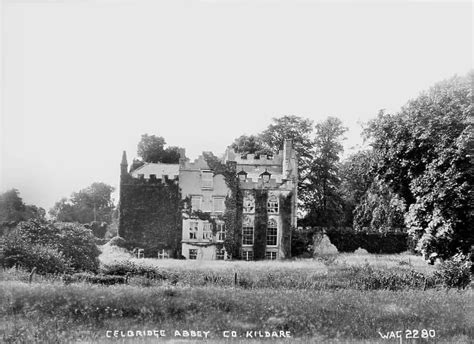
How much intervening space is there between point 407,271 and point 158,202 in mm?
6899

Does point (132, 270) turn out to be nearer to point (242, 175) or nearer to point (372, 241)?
point (242, 175)

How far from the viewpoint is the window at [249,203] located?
1738cm

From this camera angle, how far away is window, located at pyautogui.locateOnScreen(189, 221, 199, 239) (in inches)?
528

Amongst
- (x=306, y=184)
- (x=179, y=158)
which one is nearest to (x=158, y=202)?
(x=179, y=158)

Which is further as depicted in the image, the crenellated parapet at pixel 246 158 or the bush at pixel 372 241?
the bush at pixel 372 241

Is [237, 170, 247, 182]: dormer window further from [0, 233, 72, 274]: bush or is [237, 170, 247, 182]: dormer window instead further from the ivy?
[0, 233, 72, 274]: bush

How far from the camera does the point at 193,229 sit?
45.3 ft

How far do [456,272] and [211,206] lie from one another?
288 inches

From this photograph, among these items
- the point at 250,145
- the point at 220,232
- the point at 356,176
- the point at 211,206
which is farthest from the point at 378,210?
the point at 250,145

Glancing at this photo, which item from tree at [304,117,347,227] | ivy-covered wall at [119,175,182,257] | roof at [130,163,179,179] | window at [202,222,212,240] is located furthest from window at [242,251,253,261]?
roof at [130,163,179,179]

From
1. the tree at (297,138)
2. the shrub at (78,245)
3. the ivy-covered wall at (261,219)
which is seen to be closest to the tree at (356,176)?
the tree at (297,138)

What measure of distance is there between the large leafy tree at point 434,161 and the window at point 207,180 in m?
4.94

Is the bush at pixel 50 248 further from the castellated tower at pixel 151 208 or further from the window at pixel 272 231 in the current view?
the window at pixel 272 231

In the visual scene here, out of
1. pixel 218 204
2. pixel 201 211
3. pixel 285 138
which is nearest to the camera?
pixel 285 138
